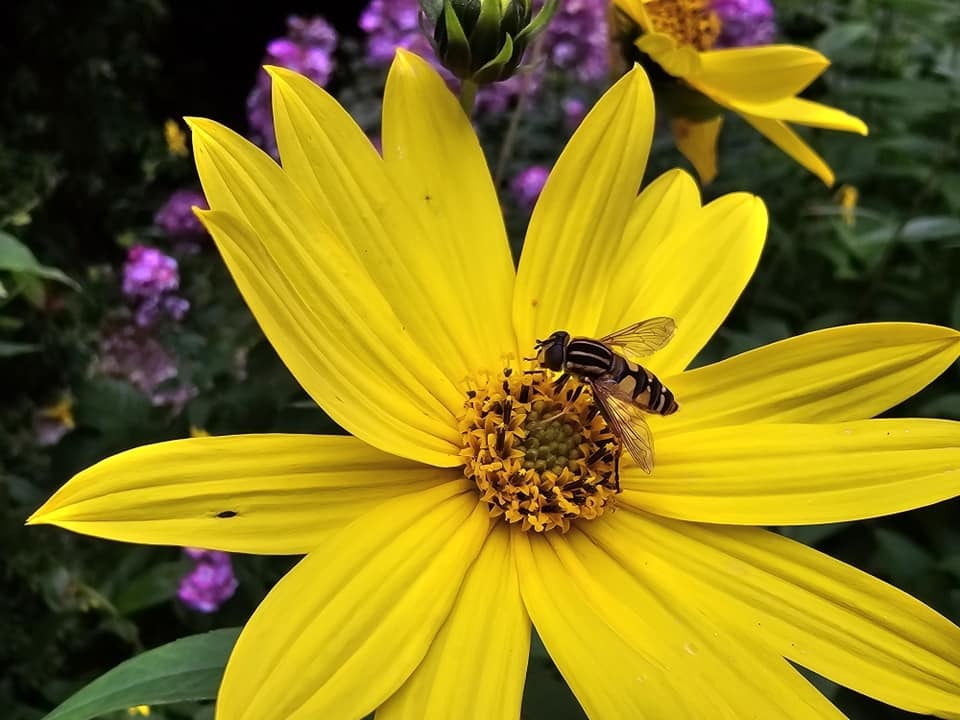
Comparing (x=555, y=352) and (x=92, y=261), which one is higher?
(x=92, y=261)

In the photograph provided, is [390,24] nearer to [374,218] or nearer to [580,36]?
[580,36]

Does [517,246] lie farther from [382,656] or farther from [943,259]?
[382,656]

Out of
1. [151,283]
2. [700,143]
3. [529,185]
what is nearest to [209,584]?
[151,283]

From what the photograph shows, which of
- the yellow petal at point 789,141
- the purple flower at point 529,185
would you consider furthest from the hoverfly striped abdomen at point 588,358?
the purple flower at point 529,185

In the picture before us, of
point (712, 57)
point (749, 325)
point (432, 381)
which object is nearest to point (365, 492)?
point (432, 381)

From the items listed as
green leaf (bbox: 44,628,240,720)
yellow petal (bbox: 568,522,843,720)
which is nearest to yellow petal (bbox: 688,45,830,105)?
yellow petal (bbox: 568,522,843,720)

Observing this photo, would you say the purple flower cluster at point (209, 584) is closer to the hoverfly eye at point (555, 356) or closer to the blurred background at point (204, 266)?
the blurred background at point (204, 266)
